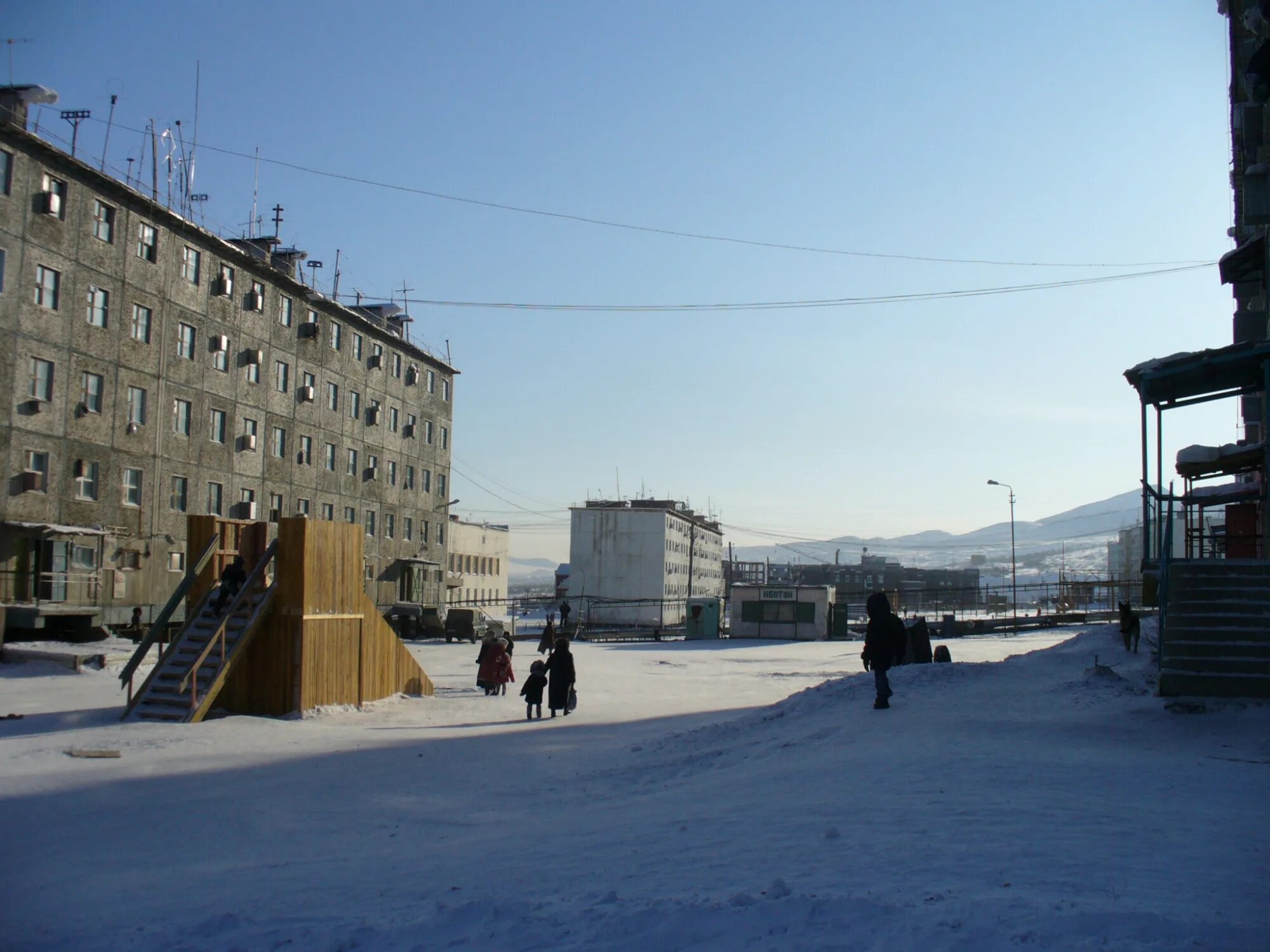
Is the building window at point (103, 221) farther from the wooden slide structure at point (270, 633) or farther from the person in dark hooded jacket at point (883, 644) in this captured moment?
the person in dark hooded jacket at point (883, 644)

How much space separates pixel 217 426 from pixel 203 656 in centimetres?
2427

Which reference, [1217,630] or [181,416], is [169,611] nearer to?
[1217,630]

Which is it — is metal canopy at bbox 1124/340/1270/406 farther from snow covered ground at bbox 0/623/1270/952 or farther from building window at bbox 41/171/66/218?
building window at bbox 41/171/66/218

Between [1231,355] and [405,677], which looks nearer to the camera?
[1231,355]

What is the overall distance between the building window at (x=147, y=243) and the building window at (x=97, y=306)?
232 cm

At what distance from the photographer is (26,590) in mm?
29766

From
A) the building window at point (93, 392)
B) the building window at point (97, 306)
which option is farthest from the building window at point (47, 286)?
the building window at point (93, 392)

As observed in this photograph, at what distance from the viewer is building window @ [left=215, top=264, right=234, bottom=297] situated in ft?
125

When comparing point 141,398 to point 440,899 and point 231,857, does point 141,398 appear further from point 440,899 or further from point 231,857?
point 440,899

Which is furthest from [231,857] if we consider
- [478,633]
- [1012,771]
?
Result: [478,633]

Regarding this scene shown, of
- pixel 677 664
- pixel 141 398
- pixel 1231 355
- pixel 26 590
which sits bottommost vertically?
pixel 677 664

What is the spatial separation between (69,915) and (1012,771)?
7320 millimetres

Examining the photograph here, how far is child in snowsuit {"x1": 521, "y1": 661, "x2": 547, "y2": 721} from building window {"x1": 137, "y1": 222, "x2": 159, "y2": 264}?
24.3 m

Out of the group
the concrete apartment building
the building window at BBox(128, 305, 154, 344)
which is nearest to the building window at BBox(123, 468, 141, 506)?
the concrete apartment building
